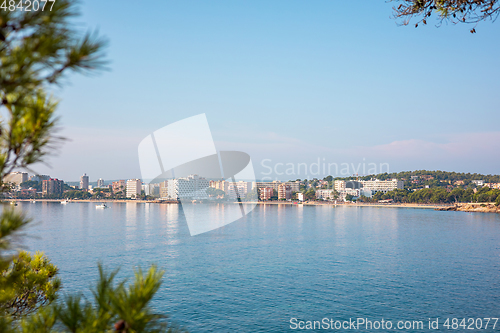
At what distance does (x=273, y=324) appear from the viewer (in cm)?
1213

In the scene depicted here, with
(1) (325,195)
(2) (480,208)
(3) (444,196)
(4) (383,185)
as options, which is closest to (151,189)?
(1) (325,195)

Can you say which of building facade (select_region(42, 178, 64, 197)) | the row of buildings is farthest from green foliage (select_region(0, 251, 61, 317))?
building facade (select_region(42, 178, 64, 197))

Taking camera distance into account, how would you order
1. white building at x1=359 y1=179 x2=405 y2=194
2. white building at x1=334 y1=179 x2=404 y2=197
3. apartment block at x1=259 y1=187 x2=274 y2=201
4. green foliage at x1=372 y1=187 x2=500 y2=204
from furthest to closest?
white building at x1=359 y1=179 x2=405 y2=194 < white building at x1=334 y1=179 x2=404 y2=197 < apartment block at x1=259 y1=187 x2=274 y2=201 < green foliage at x1=372 y1=187 x2=500 y2=204

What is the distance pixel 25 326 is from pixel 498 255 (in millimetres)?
28035

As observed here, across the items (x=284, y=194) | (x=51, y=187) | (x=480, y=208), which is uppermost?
(x=51, y=187)

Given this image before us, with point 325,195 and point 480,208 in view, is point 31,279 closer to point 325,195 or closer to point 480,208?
point 480,208

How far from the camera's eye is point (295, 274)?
18.4 meters

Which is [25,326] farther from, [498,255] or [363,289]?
[498,255]

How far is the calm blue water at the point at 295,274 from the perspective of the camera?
520 inches

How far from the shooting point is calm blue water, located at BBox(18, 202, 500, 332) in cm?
1320

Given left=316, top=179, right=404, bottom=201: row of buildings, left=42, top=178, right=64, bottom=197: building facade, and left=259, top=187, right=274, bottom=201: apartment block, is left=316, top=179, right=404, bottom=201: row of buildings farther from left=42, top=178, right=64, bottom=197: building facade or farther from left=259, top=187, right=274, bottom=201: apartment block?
left=42, top=178, right=64, bottom=197: building facade

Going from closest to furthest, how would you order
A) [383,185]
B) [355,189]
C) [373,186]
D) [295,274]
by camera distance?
[295,274] < [355,189] < [383,185] < [373,186]

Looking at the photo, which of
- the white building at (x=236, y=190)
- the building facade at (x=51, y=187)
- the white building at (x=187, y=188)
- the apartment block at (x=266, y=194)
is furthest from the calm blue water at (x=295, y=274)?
the building facade at (x=51, y=187)

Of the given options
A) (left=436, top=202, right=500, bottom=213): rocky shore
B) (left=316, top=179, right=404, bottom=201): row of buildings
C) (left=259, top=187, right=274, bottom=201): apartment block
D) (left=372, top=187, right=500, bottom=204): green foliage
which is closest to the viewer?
Result: (left=436, top=202, right=500, bottom=213): rocky shore
